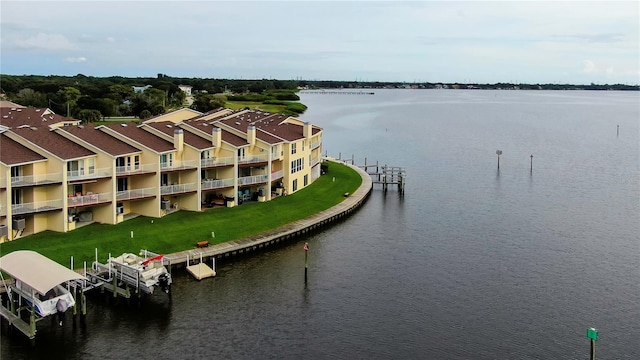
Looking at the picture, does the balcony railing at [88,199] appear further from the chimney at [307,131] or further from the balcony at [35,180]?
the chimney at [307,131]

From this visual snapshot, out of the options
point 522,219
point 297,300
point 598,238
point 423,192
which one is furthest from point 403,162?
point 297,300

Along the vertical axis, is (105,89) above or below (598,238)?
above

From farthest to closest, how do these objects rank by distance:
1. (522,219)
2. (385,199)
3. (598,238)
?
1. (385,199)
2. (522,219)
3. (598,238)

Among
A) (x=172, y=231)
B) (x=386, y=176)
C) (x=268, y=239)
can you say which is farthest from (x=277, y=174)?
(x=386, y=176)

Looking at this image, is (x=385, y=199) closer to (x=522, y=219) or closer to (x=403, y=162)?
(x=522, y=219)

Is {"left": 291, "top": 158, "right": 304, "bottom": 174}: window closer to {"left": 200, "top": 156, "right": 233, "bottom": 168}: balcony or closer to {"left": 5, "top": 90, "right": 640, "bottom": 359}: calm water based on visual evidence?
{"left": 5, "top": 90, "right": 640, "bottom": 359}: calm water

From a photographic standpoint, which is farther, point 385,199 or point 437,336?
point 385,199
